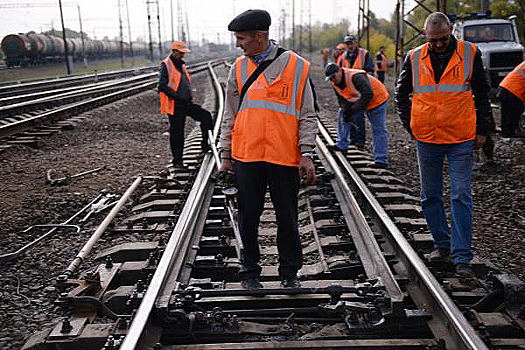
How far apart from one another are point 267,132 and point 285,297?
1078 mm

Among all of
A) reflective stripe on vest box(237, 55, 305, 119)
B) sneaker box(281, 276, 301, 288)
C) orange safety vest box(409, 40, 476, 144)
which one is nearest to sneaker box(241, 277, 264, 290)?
sneaker box(281, 276, 301, 288)

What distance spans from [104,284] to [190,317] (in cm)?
95

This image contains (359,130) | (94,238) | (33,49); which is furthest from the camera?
(33,49)

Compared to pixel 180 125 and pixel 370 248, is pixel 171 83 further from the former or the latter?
pixel 370 248

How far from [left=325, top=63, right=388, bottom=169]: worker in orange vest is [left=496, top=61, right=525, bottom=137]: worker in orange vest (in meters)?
2.49

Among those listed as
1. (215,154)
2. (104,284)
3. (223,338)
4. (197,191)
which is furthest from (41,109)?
(223,338)

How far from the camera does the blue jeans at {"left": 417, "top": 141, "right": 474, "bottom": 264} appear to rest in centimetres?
420

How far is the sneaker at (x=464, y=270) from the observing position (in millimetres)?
4039

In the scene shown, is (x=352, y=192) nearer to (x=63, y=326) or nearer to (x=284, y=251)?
(x=284, y=251)

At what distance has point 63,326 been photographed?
10.7 ft

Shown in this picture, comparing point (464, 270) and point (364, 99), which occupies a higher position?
point (364, 99)

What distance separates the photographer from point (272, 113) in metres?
3.56

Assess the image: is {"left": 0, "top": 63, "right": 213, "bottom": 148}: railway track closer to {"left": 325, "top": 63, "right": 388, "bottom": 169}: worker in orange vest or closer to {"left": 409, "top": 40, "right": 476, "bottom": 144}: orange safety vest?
{"left": 325, "top": 63, "right": 388, "bottom": 169}: worker in orange vest

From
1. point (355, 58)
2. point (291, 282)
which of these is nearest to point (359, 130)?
point (355, 58)
